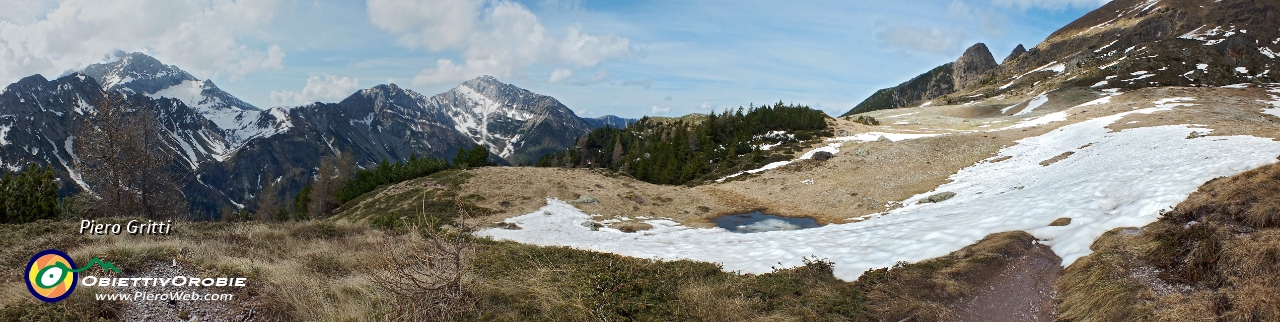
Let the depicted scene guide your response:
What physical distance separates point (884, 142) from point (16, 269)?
43.5 m

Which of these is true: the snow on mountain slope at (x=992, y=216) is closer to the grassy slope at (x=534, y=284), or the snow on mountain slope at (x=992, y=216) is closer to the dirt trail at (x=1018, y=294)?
the dirt trail at (x=1018, y=294)

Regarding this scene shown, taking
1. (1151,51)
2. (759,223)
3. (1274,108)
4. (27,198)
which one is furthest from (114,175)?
(1151,51)

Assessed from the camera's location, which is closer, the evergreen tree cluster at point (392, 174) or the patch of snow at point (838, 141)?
the evergreen tree cluster at point (392, 174)

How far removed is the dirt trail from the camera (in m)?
7.40

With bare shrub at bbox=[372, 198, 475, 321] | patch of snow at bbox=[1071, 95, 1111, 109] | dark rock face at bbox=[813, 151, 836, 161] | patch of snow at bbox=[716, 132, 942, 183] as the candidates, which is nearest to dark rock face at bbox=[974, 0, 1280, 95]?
patch of snow at bbox=[1071, 95, 1111, 109]

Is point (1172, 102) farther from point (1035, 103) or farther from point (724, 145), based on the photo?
point (724, 145)

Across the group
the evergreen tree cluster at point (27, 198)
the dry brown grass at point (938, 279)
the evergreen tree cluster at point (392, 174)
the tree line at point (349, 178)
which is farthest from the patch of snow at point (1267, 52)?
the evergreen tree cluster at point (27, 198)

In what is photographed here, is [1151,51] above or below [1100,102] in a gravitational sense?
above

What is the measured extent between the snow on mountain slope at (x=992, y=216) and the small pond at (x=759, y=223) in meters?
2.52

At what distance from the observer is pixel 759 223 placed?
76.8 ft

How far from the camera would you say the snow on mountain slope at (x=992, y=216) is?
11.1 metres

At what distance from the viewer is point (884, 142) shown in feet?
133
